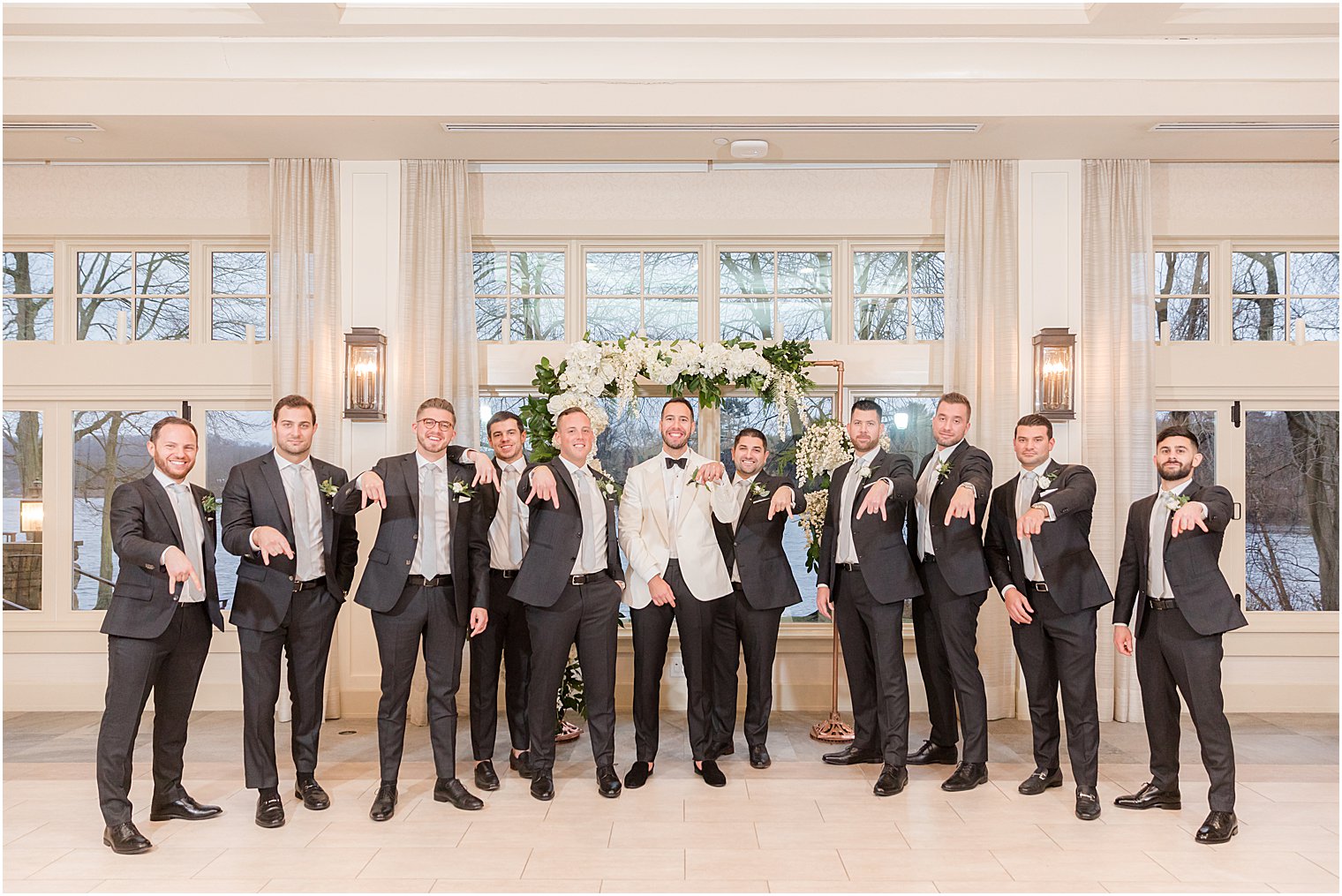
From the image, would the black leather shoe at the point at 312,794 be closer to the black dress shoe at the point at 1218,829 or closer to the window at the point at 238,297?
the window at the point at 238,297

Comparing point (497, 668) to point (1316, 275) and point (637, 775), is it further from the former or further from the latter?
point (1316, 275)

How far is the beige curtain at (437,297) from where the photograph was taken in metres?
5.77

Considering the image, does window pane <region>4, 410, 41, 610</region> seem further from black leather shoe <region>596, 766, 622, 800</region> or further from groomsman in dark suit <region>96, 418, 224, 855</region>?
black leather shoe <region>596, 766, 622, 800</region>

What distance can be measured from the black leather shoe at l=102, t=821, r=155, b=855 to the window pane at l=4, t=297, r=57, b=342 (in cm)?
387

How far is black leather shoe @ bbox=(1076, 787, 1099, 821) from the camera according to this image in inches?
156

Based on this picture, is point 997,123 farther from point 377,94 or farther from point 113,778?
point 113,778

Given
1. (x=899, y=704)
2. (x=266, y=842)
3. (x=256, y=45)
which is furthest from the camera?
(x=256, y=45)

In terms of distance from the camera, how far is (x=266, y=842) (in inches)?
146

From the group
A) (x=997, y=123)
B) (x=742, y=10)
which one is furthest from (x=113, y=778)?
(x=997, y=123)

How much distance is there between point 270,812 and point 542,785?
1.13 meters

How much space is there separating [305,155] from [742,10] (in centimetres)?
284

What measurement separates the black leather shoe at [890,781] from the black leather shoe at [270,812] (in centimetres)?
257

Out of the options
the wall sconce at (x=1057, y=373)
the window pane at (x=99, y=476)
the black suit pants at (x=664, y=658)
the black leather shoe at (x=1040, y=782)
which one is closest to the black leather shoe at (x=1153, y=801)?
the black leather shoe at (x=1040, y=782)

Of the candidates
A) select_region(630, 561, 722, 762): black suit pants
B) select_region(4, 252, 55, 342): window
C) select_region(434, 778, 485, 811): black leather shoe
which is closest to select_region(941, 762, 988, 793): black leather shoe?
select_region(630, 561, 722, 762): black suit pants
